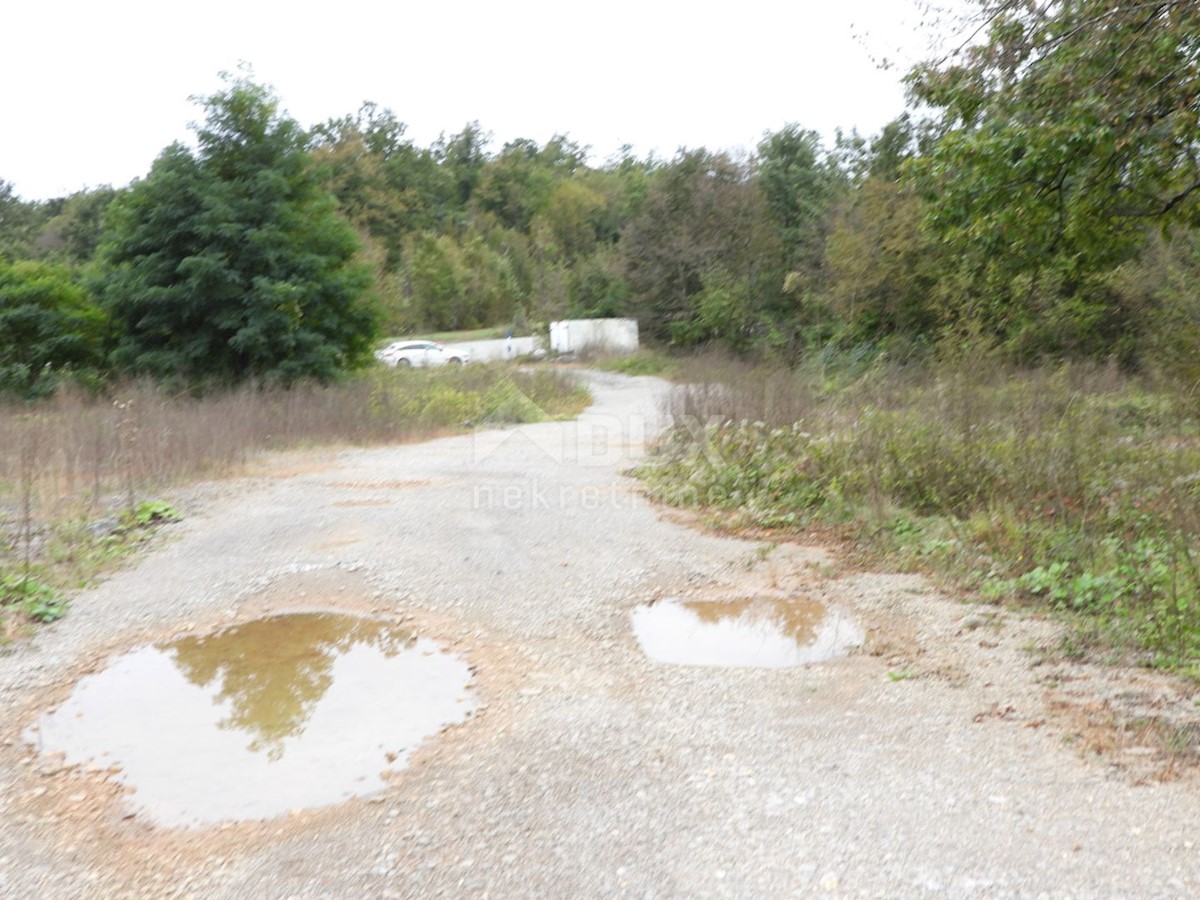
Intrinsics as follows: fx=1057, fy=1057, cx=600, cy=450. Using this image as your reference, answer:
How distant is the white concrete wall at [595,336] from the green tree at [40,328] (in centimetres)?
2185

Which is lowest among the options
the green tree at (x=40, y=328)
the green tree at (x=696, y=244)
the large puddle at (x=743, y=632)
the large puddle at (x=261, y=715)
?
the large puddle at (x=743, y=632)

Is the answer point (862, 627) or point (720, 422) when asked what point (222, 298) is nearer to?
point (720, 422)

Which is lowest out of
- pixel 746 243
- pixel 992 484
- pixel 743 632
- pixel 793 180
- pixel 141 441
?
pixel 743 632

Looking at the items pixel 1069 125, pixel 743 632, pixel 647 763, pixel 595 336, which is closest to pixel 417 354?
pixel 595 336

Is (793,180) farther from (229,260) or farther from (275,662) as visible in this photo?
(275,662)

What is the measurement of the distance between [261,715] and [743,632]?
3.16 metres

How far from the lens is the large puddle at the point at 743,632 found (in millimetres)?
6613

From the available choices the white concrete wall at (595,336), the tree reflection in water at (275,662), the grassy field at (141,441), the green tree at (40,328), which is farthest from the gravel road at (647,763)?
the white concrete wall at (595,336)

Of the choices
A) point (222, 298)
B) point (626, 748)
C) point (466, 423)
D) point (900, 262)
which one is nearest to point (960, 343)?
point (900, 262)

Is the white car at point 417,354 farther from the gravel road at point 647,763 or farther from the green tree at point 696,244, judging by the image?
the gravel road at point 647,763

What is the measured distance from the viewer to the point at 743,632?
7172mm

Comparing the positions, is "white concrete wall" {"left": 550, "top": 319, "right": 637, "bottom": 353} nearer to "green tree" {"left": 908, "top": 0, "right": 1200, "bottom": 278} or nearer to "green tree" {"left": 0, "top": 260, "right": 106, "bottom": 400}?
"green tree" {"left": 0, "top": 260, "right": 106, "bottom": 400}

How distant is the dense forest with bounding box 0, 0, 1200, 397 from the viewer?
30.8 ft

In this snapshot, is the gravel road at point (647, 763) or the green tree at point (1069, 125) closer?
the gravel road at point (647, 763)
